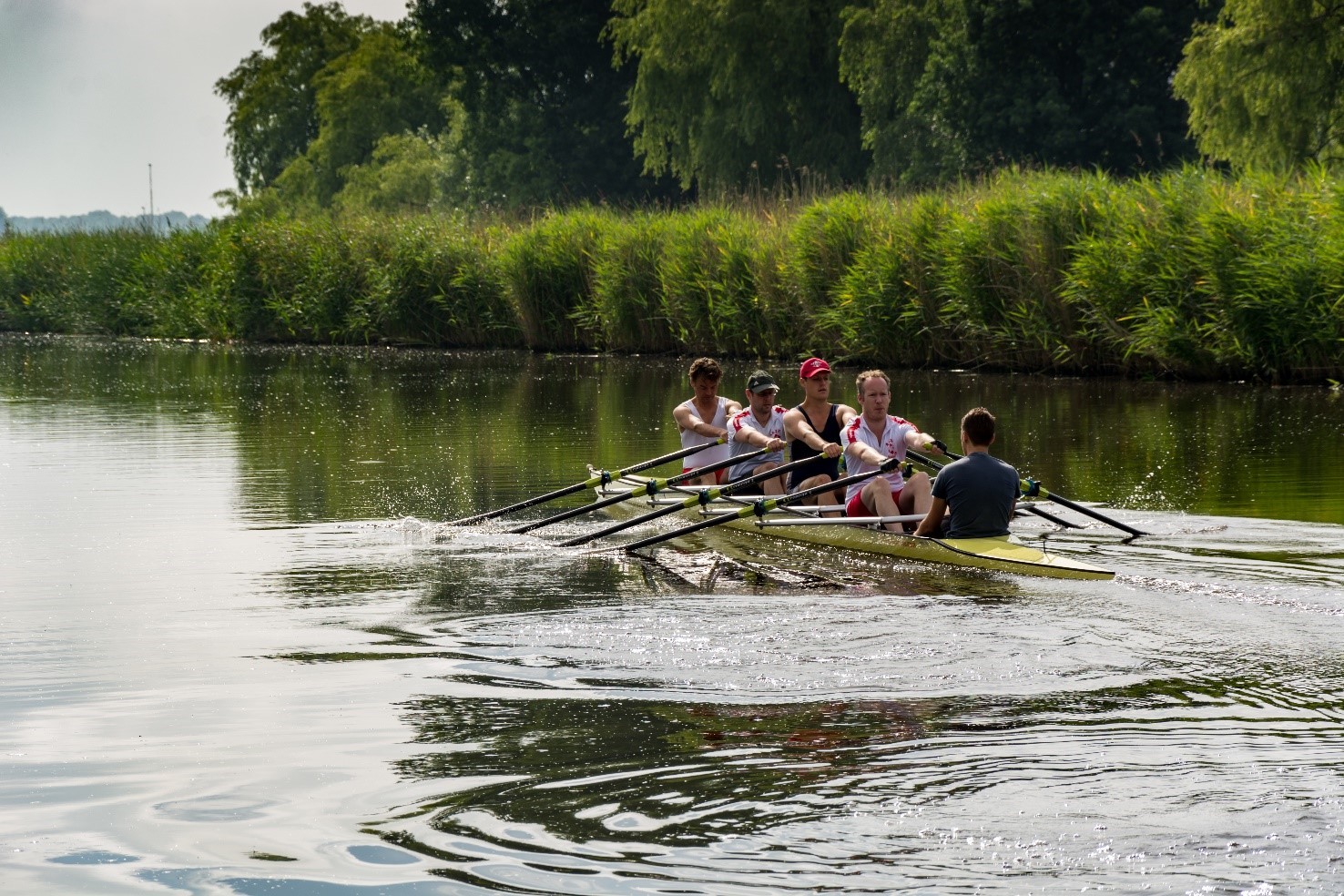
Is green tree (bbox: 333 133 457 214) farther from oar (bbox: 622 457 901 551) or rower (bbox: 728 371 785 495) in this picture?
oar (bbox: 622 457 901 551)

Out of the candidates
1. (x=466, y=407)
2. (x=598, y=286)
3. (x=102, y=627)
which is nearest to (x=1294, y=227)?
(x=466, y=407)

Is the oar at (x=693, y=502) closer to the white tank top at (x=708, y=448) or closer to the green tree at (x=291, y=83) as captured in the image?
the white tank top at (x=708, y=448)

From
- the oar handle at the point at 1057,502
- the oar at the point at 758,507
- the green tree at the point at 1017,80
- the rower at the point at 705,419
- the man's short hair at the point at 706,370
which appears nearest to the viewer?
the oar handle at the point at 1057,502

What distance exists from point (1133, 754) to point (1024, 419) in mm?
13579

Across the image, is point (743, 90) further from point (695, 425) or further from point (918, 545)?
point (918, 545)

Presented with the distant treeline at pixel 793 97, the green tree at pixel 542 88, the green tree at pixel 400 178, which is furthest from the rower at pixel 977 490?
the green tree at pixel 400 178

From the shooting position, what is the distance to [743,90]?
47.2m

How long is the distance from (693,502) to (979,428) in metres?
2.88

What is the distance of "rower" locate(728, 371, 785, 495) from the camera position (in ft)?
44.6

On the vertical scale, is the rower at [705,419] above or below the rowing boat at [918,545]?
above

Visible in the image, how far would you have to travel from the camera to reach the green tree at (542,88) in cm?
5962

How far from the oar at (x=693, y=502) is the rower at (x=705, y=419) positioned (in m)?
1.23

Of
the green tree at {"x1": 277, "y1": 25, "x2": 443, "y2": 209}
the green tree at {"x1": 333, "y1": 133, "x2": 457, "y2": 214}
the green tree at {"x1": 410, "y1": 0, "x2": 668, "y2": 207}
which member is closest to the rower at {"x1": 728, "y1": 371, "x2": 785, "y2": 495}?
the green tree at {"x1": 410, "y1": 0, "x2": 668, "y2": 207}

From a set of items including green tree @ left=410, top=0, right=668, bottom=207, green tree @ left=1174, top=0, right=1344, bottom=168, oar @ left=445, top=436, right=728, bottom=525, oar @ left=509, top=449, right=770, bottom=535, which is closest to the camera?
oar @ left=509, top=449, right=770, bottom=535
